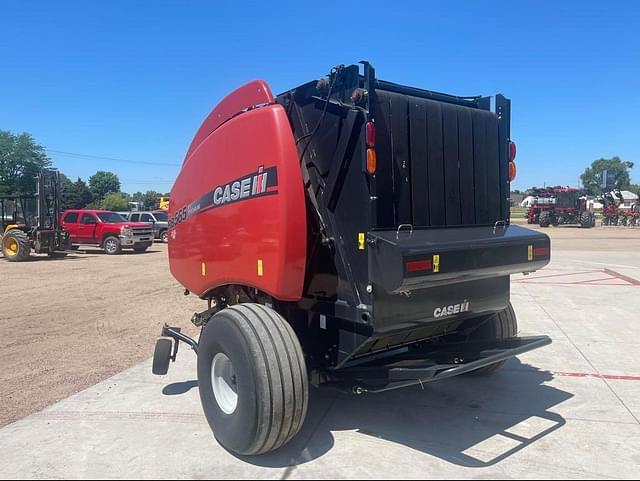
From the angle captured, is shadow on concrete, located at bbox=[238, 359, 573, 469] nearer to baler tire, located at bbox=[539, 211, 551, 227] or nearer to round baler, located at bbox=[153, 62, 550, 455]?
round baler, located at bbox=[153, 62, 550, 455]

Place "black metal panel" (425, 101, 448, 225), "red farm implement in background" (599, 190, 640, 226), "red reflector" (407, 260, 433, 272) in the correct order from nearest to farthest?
"red reflector" (407, 260, 433, 272)
"black metal panel" (425, 101, 448, 225)
"red farm implement in background" (599, 190, 640, 226)

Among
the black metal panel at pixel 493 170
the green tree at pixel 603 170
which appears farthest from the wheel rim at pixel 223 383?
the green tree at pixel 603 170

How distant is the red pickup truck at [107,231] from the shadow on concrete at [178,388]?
63.4ft

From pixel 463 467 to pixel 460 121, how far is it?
8.59 feet

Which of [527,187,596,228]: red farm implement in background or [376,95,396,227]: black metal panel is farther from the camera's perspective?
[527,187,596,228]: red farm implement in background

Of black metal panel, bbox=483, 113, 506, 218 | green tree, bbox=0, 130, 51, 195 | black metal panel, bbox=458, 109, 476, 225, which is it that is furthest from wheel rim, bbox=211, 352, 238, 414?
green tree, bbox=0, 130, 51, 195

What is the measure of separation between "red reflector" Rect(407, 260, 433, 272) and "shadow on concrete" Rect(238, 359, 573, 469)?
1.36m

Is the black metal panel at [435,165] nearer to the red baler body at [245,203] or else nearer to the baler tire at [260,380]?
the red baler body at [245,203]

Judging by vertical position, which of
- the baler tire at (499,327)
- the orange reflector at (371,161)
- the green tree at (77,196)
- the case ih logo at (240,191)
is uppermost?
the green tree at (77,196)

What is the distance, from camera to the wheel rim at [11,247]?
20.8 metres

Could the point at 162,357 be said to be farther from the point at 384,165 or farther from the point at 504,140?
the point at 504,140

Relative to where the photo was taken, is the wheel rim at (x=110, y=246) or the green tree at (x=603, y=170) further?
the green tree at (x=603, y=170)

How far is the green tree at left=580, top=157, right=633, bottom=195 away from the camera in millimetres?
138250

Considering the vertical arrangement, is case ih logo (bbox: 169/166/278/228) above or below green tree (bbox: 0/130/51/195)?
below
